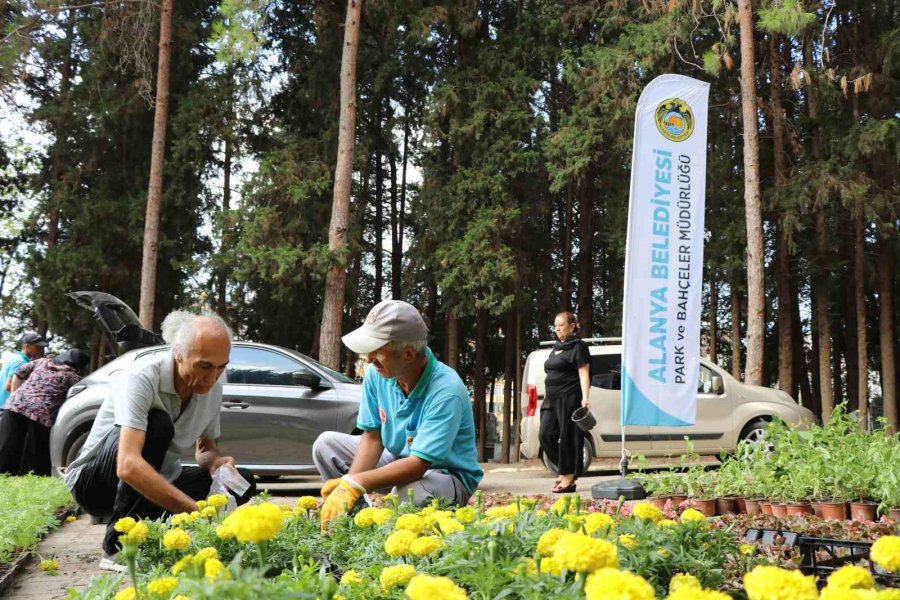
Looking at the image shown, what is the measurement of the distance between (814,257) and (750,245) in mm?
5983

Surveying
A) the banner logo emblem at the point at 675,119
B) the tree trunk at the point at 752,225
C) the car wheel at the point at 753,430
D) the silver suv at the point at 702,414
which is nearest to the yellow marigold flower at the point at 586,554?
A: the banner logo emblem at the point at 675,119

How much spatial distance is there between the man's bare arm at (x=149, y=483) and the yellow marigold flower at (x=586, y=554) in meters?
2.61

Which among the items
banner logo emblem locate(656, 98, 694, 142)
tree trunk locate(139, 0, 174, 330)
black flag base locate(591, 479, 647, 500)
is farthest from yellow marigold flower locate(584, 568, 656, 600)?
tree trunk locate(139, 0, 174, 330)

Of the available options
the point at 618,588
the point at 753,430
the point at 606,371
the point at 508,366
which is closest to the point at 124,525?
the point at 618,588

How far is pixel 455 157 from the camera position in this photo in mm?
20594

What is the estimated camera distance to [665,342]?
28.6 ft

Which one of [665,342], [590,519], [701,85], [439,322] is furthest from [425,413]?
[439,322]

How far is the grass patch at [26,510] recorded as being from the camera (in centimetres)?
478

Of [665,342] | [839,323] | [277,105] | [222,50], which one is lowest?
[665,342]

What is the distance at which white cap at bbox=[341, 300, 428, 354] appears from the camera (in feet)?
12.0

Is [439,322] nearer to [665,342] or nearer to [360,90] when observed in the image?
[360,90]

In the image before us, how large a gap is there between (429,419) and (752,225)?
12965 mm

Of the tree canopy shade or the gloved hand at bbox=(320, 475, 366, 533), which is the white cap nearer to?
the gloved hand at bbox=(320, 475, 366, 533)

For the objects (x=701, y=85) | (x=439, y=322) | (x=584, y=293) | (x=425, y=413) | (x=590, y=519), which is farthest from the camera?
(x=439, y=322)
